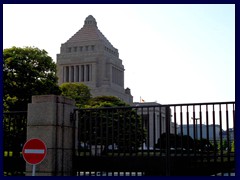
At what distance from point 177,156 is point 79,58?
95.0 m

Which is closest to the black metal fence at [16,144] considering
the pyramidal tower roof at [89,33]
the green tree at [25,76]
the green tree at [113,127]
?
the green tree at [113,127]

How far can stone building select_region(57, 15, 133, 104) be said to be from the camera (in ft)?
334

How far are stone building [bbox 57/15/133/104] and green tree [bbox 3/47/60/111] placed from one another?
61024 millimetres

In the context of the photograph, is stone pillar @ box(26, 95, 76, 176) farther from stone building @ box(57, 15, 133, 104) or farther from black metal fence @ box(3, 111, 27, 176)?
stone building @ box(57, 15, 133, 104)

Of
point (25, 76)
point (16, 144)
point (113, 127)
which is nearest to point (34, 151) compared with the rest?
point (113, 127)

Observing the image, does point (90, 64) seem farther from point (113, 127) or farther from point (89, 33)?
point (113, 127)

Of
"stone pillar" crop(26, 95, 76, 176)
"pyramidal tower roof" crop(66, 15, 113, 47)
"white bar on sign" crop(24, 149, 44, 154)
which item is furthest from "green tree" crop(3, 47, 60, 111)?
"pyramidal tower roof" crop(66, 15, 113, 47)

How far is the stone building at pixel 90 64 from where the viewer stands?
101750 millimetres

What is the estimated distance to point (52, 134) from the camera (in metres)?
9.34

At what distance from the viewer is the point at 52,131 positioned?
9.34 meters

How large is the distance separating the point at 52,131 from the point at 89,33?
102263 millimetres

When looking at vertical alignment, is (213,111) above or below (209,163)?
above

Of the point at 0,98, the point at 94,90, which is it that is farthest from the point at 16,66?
the point at 94,90

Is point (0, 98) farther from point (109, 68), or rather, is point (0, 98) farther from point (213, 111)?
point (109, 68)
